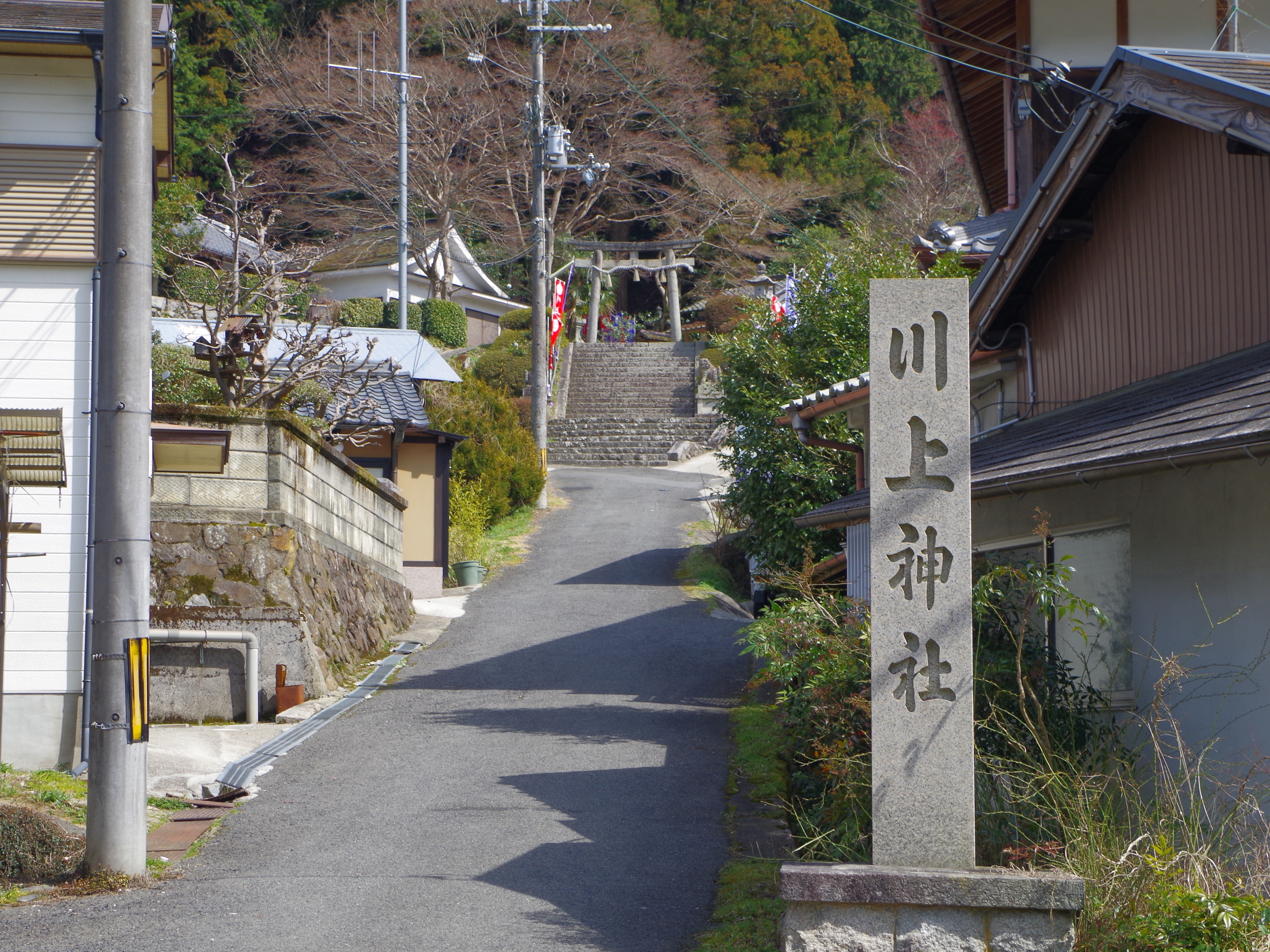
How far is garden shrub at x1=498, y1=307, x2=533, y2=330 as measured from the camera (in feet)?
138

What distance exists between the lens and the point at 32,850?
6633 millimetres

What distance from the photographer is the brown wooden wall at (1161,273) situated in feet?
24.9

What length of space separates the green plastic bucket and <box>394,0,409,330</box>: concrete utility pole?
10.2 meters

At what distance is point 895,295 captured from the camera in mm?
5422

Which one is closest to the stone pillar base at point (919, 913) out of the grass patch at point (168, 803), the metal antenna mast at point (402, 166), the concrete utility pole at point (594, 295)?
the grass patch at point (168, 803)

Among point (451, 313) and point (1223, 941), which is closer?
point (1223, 941)

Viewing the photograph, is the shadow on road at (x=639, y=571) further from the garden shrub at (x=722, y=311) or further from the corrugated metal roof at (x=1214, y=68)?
the garden shrub at (x=722, y=311)

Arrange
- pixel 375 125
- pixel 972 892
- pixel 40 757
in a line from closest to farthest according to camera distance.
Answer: pixel 972 892
pixel 40 757
pixel 375 125

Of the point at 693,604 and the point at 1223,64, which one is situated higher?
the point at 1223,64

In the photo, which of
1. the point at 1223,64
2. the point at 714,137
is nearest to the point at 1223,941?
→ the point at 1223,64

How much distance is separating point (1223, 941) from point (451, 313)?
35554 mm

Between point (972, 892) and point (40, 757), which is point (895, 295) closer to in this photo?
point (972, 892)

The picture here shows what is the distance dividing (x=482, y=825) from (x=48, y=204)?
6.38 metres

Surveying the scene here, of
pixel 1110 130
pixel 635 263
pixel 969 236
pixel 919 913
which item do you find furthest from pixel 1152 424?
pixel 635 263
